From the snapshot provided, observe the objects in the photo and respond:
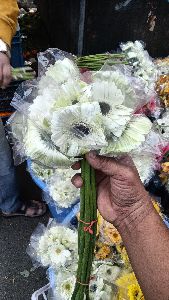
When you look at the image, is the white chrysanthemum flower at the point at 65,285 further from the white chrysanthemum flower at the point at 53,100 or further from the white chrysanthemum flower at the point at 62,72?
the white chrysanthemum flower at the point at 62,72

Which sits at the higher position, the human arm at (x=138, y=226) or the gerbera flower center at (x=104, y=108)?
the gerbera flower center at (x=104, y=108)

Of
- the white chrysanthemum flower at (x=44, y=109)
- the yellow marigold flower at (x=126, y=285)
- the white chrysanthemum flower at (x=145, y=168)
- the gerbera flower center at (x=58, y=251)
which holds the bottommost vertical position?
the yellow marigold flower at (x=126, y=285)

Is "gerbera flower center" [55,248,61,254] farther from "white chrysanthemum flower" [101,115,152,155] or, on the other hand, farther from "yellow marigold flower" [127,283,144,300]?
"white chrysanthemum flower" [101,115,152,155]

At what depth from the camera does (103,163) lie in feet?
5.35

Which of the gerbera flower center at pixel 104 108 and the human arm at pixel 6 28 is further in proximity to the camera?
the human arm at pixel 6 28

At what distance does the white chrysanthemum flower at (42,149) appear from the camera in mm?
1593

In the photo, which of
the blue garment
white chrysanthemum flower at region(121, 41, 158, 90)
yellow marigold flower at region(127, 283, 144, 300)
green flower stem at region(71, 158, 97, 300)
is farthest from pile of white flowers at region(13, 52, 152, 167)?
white chrysanthemum flower at region(121, 41, 158, 90)

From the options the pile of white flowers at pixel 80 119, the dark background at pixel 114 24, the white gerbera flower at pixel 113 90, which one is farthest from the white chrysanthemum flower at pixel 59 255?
the dark background at pixel 114 24

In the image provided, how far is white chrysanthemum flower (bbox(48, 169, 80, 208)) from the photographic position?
8.69 ft

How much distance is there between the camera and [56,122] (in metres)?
1.47

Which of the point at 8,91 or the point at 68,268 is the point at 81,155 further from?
the point at 8,91

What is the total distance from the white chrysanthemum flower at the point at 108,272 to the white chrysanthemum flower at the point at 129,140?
0.96 metres

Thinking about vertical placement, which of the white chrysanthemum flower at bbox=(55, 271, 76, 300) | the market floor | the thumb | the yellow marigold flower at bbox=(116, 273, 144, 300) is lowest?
the market floor

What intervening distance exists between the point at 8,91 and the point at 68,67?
2070 mm
